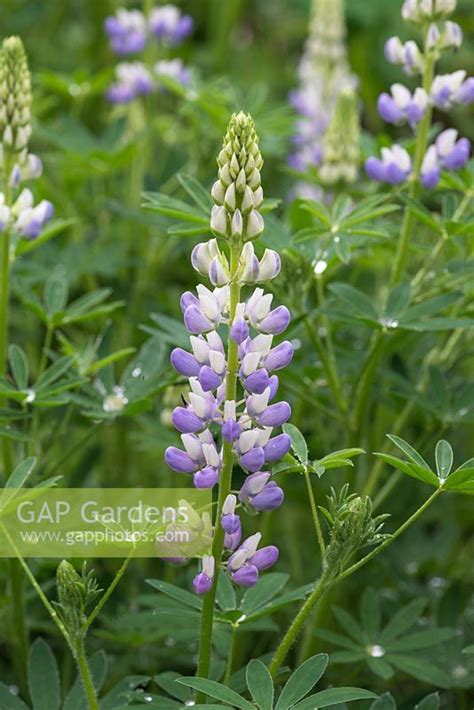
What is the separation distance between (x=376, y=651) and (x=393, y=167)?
3.54 feet

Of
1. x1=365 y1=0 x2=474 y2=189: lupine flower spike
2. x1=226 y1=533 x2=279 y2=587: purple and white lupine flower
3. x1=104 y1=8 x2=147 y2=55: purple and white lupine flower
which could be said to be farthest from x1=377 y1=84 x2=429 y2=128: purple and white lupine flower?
x1=104 y1=8 x2=147 y2=55: purple and white lupine flower

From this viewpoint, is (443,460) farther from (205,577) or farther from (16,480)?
(16,480)

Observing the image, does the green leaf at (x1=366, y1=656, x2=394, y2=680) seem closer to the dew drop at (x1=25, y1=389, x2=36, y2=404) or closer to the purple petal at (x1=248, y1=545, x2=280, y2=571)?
the purple petal at (x1=248, y1=545, x2=280, y2=571)

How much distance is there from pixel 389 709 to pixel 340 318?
836 mm

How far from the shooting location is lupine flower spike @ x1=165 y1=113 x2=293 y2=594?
169cm

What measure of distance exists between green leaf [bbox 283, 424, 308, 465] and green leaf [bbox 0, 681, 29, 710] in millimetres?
733

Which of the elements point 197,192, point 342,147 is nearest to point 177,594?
point 197,192

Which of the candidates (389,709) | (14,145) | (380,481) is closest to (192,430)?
(389,709)

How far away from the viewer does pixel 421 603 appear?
2.34 meters

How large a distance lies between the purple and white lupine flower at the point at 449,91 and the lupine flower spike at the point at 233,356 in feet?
2.68

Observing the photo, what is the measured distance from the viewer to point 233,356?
1.70m

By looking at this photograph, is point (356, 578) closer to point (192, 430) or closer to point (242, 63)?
point (192, 430)

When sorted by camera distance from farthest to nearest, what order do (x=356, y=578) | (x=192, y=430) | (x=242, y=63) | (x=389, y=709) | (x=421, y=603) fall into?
(x=242, y=63), (x=356, y=578), (x=421, y=603), (x=389, y=709), (x=192, y=430)

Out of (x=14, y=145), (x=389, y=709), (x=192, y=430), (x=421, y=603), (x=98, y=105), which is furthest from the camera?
(x=98, y=105)
